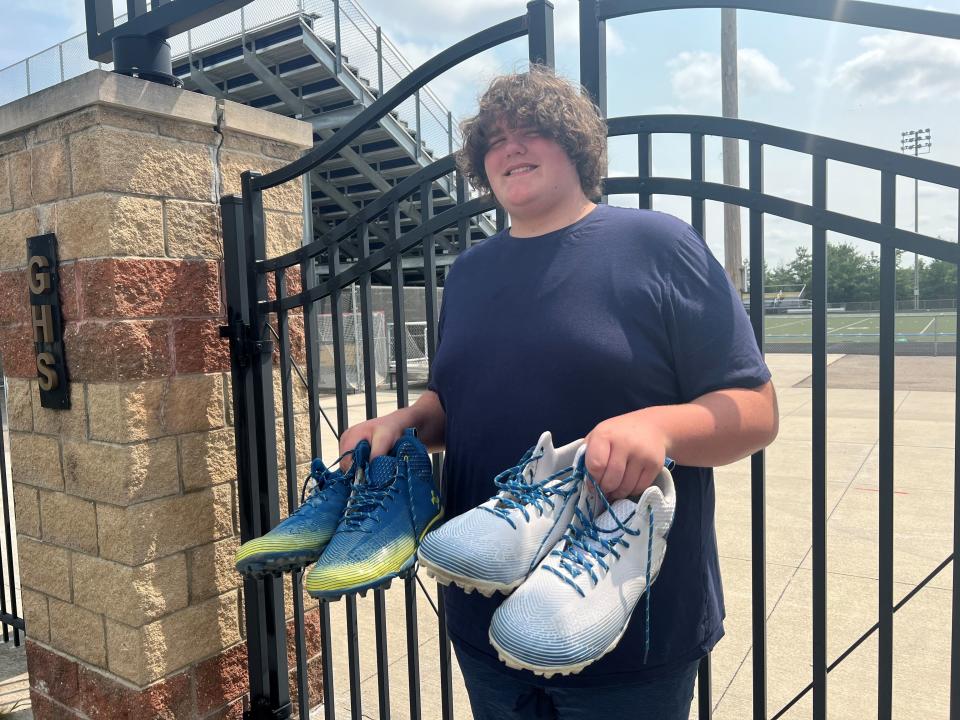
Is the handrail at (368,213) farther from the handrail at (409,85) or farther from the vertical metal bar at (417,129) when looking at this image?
the vertical metal bar at (417,129)

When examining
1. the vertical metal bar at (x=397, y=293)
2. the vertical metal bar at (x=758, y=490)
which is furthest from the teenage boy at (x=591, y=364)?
the vertical metal bar at (x=397, y=293)

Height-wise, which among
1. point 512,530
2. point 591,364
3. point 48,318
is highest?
point 48,318

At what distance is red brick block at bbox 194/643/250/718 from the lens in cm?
247

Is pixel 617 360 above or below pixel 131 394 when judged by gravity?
above

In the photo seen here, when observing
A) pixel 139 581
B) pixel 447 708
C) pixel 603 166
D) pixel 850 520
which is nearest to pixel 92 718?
pixel 139 581

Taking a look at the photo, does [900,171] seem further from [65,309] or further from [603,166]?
[65,309]

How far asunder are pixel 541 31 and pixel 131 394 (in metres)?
1.62

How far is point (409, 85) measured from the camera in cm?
204

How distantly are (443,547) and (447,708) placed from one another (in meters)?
1.11

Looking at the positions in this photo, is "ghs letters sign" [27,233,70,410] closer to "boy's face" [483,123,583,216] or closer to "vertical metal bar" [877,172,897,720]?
"boy's face" [483,123,583,216]

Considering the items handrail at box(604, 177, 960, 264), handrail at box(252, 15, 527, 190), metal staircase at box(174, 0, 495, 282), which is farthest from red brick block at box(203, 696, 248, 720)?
metal staircase at box(174, 0, 495, 282)

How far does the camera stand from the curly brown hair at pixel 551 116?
1.39 m

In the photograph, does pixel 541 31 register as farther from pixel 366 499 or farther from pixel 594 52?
pixel 366 499

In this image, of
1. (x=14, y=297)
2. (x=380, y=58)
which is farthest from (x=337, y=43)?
(x=14, y=297)
